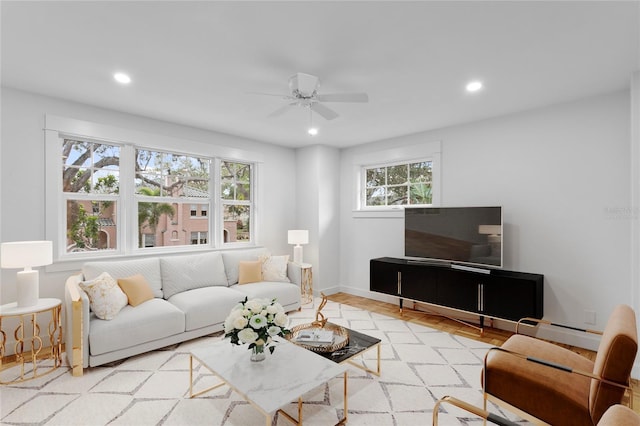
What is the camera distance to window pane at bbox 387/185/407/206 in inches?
193

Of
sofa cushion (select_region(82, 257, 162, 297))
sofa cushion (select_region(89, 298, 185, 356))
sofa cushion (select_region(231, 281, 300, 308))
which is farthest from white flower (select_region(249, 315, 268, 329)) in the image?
sofa cushion (select_region(82, 257, 162, 297))

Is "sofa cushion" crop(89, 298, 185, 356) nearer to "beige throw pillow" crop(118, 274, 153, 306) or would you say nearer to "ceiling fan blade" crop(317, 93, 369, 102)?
"beige throw pillow" crop(118, 274, 153, 306)

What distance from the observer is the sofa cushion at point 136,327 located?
8.77 feet

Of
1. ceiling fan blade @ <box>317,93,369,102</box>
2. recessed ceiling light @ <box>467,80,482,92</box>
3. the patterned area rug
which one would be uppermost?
recessed ceiling light @ <box>467,80,482,92</box>

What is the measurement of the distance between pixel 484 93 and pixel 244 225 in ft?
12.4

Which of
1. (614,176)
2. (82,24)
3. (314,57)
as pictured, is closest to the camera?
(82,24)

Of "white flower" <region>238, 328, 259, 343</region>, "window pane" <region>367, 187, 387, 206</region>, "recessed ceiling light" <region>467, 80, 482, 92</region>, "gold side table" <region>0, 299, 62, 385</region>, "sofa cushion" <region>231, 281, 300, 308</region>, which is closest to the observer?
"white flower" <region>238, 328, 259, 343</region>

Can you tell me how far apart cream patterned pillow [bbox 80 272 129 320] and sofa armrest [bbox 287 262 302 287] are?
82.7 inches

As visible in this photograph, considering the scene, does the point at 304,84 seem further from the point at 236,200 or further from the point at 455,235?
the point at 236,200

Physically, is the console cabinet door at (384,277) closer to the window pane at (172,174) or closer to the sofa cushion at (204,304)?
the sofa cushion at (204,304)

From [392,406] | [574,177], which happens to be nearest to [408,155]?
[574,177]

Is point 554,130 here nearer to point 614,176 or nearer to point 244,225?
point 614,176

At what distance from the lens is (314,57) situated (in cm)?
239

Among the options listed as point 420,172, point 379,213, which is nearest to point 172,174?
point 379,213
